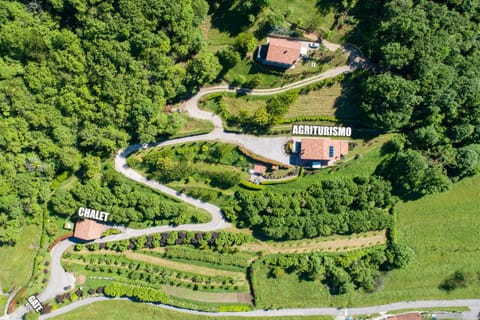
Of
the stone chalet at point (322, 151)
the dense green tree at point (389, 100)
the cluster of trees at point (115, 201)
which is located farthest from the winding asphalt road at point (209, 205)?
the dense green tree at point (389, 100)

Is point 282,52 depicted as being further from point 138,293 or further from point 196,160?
point 138,293

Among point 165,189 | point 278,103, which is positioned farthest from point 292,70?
point 165,189

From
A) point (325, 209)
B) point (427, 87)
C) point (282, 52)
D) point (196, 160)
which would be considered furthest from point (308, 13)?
point (325, 209)

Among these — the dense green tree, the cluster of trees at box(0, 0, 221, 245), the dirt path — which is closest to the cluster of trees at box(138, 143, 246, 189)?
the cluster of trees at box(0, 0, 221, 245)

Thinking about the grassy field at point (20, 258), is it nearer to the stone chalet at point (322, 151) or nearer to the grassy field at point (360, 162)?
the grassy field at point (360, 162)

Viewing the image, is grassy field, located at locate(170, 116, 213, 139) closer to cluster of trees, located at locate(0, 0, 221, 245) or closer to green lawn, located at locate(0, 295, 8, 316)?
cluster of trees, located at locate(0, 0, 221, 245)

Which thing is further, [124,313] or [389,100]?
[124,313]
